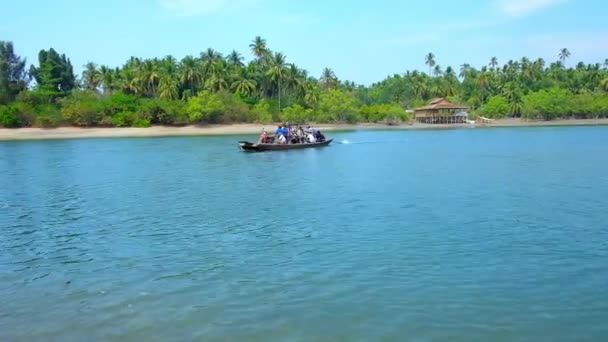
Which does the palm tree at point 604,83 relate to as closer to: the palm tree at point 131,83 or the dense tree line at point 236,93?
the dense tree line at point 236,93

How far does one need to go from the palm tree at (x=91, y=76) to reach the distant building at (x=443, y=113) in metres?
Answer: 57.8

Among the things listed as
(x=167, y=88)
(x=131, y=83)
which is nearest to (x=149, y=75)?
(x=131, y=83)

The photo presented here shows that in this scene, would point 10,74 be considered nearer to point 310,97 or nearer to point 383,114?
point 310,97

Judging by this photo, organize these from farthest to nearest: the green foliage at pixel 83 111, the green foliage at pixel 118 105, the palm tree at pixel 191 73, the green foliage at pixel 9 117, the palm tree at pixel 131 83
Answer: the palm tree at pixel 191 73
the palm tree at pixel 131 83
the green foliage at pixel 118 105
the green foliage at pixel 83 111
the green foliage at pixel 9 117

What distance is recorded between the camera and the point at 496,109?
114 m

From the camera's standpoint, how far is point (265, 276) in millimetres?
11109

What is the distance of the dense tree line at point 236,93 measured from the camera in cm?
8625

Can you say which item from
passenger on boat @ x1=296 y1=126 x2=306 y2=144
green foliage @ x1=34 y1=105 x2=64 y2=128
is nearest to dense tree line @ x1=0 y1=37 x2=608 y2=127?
green foliage @ x1=34 y1=105 x2=64 y2=128

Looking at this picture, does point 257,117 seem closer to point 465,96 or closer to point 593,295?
point 465,96

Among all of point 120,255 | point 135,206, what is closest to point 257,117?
point 135,206

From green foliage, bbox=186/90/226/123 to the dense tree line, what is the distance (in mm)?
148

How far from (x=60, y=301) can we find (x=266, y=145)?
33879 millimetres

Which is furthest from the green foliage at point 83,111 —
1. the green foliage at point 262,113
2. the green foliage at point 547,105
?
the green foliage at point 547,105

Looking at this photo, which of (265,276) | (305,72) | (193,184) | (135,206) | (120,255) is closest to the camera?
(265,276)
